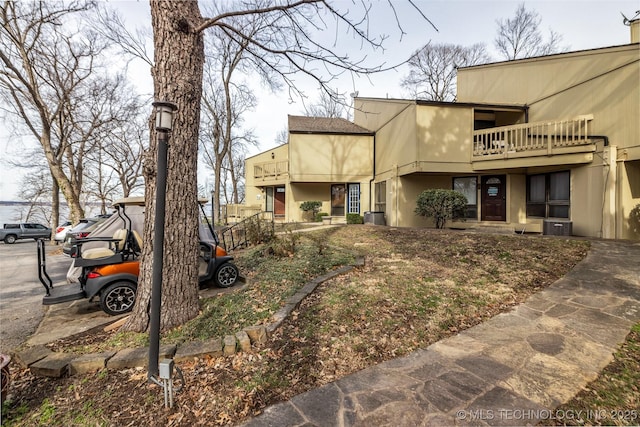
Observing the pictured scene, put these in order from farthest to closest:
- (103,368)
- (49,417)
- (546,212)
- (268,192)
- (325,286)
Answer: (268,192) < (546,212) < (325,286) < (103,368) < (49,417)

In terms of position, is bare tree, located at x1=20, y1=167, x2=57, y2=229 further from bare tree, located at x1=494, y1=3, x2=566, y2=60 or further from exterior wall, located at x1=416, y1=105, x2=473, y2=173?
bare tree, located at x1=494, y1=3, x2=566, y2=60

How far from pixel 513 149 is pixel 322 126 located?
1021 cm

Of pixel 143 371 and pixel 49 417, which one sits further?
pixel 143 371

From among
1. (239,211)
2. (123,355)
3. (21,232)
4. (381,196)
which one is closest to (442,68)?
(381,196)

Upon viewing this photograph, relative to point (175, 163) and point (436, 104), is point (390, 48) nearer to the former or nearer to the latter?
point (175, 163)

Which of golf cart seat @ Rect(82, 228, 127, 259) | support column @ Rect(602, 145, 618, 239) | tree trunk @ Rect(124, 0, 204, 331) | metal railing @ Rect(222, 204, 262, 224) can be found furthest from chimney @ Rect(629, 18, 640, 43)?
metal railing @ Rect(222, 204, 262, 224)

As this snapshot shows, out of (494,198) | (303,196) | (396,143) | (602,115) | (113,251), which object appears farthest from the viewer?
(303,196)

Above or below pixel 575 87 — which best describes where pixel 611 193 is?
below

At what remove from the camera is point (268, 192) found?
1945 cm

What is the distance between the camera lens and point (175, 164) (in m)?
3.20

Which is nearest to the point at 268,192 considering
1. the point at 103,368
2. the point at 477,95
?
the point at 477,95

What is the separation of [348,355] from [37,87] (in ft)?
63.1

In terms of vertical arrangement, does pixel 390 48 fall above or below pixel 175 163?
above

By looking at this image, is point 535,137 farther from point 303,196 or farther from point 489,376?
point 303,196
